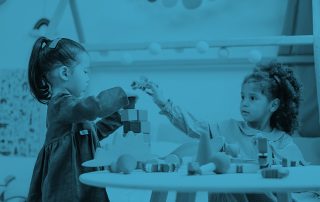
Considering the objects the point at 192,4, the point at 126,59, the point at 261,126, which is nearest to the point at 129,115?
the point at 261,126

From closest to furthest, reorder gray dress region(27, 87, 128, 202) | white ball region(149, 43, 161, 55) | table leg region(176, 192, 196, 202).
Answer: table leg region(176, 192, 196, 202) < gray dress region(27, 87, 128, 202) < white ball region(149, 43, 161, 55)

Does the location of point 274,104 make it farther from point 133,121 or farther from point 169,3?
point 133,121

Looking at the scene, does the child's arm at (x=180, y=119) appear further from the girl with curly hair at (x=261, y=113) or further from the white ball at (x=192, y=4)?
the white ball at (x=192, y=4)

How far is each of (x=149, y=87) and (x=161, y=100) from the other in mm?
136

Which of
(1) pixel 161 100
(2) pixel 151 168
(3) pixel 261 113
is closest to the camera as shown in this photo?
(2) pixel 151 168

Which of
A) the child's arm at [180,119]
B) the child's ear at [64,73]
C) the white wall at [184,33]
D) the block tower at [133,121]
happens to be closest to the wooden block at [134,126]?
the block tower at [133,121]

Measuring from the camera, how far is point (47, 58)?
929 millimetres

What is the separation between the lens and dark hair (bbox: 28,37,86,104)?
92cm

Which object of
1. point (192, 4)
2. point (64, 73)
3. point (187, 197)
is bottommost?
point (187, 197)

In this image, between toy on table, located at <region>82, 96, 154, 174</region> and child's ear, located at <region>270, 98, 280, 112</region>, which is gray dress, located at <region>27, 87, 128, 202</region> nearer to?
toy on table, located at <region>82, 96, 154, 174</region>

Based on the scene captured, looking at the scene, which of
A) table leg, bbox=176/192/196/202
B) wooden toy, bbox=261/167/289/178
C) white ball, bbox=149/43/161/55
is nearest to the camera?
wooden toy, bbox=261/167/289/178

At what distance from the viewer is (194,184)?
0.49 meters

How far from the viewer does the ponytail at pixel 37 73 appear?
0.94m

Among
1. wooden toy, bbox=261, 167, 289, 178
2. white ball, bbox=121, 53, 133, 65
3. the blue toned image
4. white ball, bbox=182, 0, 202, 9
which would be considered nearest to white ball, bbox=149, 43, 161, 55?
the blue toned image
